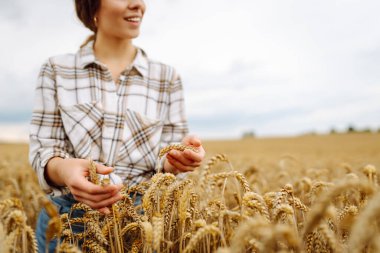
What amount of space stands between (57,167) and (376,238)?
4.46 ft

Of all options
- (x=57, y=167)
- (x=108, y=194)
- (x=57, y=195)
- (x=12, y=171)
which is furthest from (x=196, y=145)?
(x=12, y=171)

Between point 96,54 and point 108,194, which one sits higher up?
point 96,54

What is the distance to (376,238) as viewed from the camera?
80 cm

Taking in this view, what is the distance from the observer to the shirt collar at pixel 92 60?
87.9 inches

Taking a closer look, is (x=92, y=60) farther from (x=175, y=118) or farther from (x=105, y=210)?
(x=105, y=210)

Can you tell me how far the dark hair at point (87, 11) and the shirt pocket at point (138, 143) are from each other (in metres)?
0.68

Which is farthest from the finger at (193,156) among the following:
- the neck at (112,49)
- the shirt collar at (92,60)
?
the neck at (112,49)

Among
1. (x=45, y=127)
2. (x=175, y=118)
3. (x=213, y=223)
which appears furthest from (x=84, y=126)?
(x=213, y=223)

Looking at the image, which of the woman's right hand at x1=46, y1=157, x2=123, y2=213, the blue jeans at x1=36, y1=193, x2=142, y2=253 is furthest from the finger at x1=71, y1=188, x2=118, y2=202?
the blue jeans at x1=36, y1=193, x2=142, y2=253

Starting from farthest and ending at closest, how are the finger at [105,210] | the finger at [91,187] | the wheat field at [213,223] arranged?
1. the finger at [105,210]
2. the finger at [91,187]
3. the wheat field at [213,223]

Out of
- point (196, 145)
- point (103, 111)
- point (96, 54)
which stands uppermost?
point (96, 54)

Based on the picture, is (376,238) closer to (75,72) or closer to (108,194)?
(108,194)

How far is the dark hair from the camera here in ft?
7.21

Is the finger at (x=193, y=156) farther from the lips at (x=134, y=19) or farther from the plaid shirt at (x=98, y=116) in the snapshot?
the lips at (x=134, y=19)
